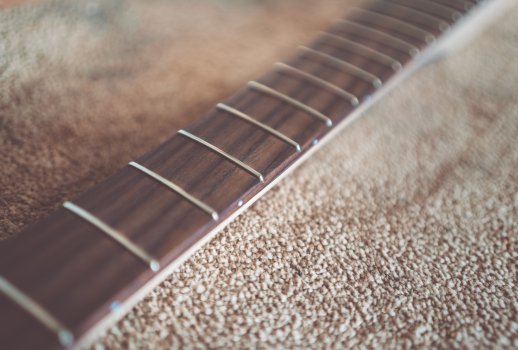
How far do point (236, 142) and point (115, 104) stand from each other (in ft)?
1.67

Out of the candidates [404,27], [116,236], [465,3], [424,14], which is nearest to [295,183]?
[116,236]

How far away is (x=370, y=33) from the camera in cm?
133

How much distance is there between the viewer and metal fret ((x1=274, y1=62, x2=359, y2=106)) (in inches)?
42.8

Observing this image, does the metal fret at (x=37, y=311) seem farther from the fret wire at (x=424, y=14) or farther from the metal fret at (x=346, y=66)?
the fret wire at (x=424, y=14)

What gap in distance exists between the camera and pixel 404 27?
1.36 metres

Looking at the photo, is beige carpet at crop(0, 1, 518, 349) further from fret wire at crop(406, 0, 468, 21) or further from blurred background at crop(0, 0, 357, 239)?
fret wire at crop(406, 0, 468, 21)

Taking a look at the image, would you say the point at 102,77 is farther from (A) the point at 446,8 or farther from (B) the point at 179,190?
(A) the point at 446,8

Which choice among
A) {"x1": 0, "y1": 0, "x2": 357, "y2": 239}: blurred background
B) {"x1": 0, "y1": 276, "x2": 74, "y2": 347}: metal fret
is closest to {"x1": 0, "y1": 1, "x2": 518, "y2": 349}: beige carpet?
{"x1": 0, "y1": 0, "x2": 357, "y2": 239}: blurred background

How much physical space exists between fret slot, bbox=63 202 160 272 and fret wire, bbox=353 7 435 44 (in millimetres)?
1047

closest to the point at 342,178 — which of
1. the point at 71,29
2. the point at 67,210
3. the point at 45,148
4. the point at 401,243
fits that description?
the point at 401,243

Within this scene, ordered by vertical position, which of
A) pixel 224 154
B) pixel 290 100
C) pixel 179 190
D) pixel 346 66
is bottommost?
pixel 179 190

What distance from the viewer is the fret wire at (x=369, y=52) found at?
1.20 metres

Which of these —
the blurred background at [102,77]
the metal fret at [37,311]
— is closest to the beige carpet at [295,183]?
the blurred background at [102,77]

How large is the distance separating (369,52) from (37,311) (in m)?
1.05
